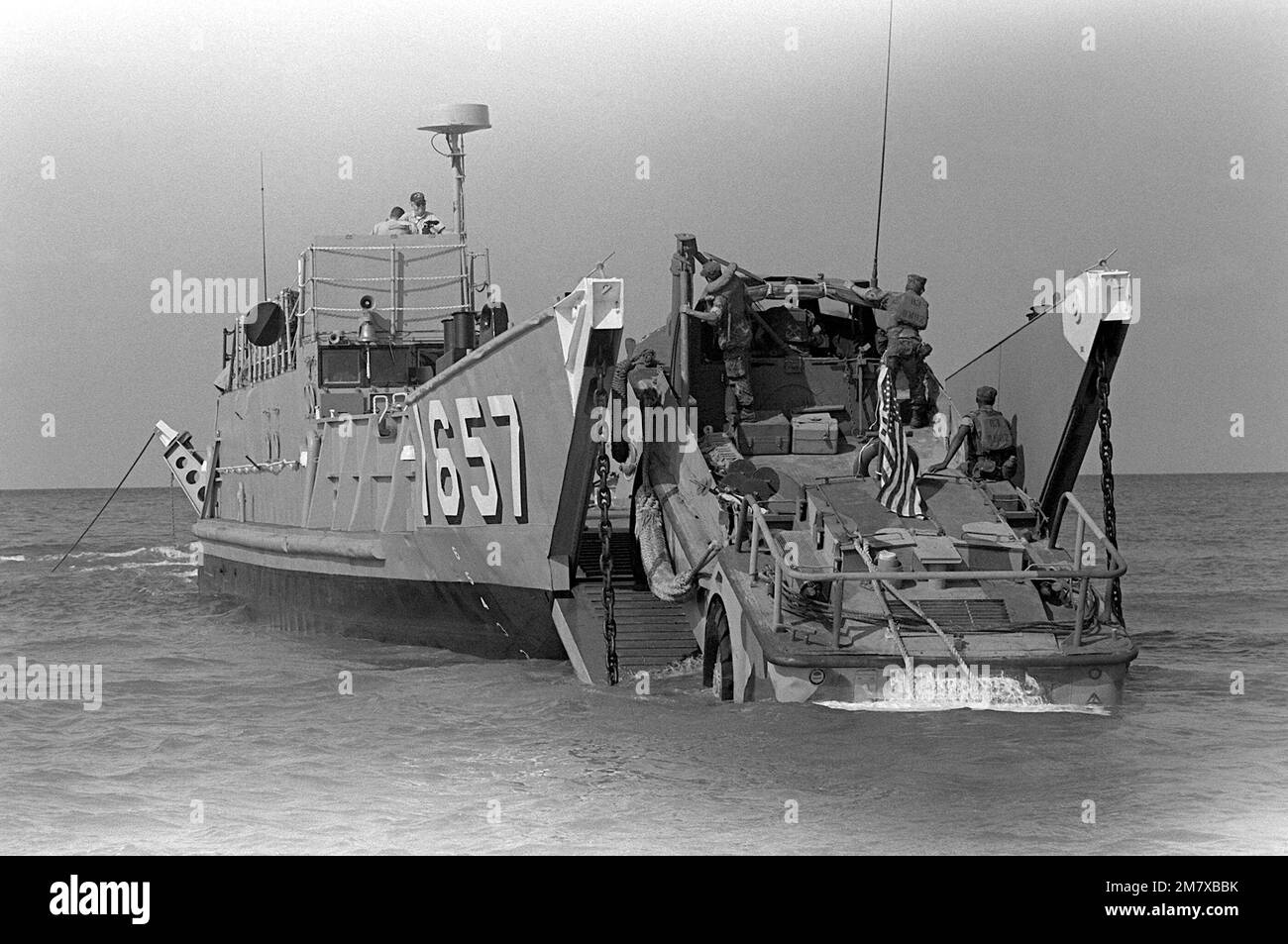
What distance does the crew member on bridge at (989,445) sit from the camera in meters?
14.7

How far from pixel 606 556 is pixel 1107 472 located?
385 cm

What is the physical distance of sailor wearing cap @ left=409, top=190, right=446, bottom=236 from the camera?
21.1 meters

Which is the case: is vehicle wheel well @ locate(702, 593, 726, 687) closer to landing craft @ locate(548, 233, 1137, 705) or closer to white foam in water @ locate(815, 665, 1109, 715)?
landing craft @ locate(548, 233, 1137, 705)

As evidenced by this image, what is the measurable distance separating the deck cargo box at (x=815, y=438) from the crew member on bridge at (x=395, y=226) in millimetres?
7522

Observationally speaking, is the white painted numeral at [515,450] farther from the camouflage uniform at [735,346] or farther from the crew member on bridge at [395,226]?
the crew member on bridge at [395,226]

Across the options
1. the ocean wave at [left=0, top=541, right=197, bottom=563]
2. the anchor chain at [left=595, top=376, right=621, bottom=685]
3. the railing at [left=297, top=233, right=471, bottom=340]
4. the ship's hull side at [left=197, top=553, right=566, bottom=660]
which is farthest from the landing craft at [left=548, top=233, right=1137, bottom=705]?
the ocean wave at [left=0, top=541, right=197, bottom=563]

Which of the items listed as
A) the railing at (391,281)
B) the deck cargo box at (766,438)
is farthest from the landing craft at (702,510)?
the railing at (391,281)

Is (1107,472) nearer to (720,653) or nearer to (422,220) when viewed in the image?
(720,653)

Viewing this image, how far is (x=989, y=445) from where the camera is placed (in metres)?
14.8

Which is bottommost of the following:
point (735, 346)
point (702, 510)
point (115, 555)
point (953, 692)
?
point (115, 555)

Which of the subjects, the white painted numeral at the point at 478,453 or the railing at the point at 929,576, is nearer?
the railing at the point at 929,576

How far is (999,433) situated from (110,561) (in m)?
27.7

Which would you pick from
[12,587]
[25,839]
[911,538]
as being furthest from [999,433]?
[12,587]

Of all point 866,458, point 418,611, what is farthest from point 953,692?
point 418,611
